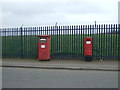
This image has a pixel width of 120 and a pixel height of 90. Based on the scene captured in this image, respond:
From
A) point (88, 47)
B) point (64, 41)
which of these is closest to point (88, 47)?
point (88, 47)

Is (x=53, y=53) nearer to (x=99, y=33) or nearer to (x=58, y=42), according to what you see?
(x=58, y=42)

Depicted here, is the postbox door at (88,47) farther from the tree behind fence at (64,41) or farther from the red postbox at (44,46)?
the red postbox at (44,46)

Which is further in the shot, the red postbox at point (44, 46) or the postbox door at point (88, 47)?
the red postbox at point (44, 46)

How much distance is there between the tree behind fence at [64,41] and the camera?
13.2 m

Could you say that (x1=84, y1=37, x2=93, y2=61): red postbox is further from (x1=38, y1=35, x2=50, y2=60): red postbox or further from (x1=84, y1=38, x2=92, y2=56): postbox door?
(x1=38, y1=35, x2=50, y2=60): red postbox

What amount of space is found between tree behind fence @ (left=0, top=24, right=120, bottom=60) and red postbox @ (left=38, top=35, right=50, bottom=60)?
3.16 ft

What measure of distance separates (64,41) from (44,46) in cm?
154

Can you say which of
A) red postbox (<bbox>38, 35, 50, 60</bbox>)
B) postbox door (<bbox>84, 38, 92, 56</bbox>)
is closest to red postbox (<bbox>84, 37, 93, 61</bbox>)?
postbox door (<bbox>84, 38, 92, 56</bbox>)

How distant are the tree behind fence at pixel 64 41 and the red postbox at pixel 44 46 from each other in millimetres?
963

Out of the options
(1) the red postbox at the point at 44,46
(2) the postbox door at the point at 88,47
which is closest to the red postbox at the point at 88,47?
(2) the postbox door at the point at 88,47

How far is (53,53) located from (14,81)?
640 cm

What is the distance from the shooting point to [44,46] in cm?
1308

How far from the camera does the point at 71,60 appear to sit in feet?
44.0

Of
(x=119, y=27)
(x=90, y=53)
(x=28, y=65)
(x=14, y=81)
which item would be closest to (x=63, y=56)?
(x=90, y=53)
